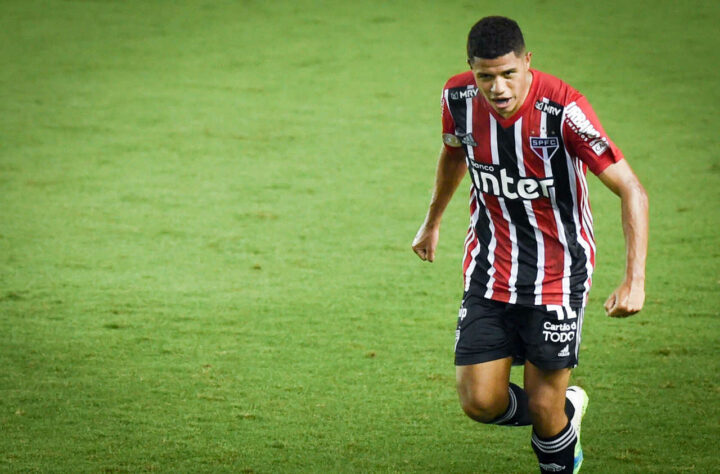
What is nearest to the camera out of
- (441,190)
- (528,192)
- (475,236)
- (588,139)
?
(588,139)

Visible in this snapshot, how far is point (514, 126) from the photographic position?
3.17 meters

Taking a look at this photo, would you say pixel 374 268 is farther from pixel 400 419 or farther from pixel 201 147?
pixel 201 147

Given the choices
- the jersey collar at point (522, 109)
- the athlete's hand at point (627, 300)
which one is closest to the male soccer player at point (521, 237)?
the jersey collar at point (522, 109)

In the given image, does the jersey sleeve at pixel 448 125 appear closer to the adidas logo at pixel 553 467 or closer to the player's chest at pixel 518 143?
the player's chest at pixel 518 143

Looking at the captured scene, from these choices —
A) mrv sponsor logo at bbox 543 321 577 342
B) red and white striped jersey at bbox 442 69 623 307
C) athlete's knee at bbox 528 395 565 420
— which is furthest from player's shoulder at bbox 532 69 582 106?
athlete's knee at bbox 528 395 565 420

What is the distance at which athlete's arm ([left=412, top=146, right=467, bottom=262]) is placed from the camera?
3576mm

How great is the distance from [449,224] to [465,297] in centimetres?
311

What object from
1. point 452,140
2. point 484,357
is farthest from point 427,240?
point 484,357

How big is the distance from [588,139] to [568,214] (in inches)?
13.1

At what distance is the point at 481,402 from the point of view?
331cm

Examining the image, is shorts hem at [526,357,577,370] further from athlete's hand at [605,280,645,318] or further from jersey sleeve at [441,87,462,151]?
jersey sleeve at [441,87,462,151]

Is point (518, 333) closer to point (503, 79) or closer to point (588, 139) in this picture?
point (588, 139)

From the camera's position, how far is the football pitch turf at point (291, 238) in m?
4.01

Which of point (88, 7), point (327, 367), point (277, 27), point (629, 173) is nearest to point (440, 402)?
point (327, 367)
